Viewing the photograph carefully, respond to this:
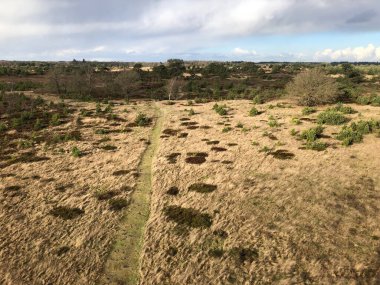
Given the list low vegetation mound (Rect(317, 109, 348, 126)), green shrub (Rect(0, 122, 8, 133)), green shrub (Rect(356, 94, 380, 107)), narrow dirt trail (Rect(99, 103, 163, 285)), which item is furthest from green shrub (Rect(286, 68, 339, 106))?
green shrub (Rect(0, 122, 8, 133))

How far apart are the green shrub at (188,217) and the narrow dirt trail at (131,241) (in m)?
1.81

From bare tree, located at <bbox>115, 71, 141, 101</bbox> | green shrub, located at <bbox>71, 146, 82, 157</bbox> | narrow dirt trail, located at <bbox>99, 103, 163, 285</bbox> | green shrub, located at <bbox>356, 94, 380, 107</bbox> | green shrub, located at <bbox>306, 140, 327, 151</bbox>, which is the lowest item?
narrow dirt trail, located at <bbox>99, 103, 163, 285</bbox>

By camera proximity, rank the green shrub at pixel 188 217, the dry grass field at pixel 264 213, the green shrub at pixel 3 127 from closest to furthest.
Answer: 1. the dry grass field at pixel 264 213
2. the green shrub at pixel 188 217
3. the green shrub at pixel 3 127

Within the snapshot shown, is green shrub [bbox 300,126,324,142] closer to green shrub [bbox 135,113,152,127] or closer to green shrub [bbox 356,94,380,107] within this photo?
green shrub [bbox 356,94,380,107]

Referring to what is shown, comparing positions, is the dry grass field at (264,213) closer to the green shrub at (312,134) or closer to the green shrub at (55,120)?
the green shrub at (312,134)

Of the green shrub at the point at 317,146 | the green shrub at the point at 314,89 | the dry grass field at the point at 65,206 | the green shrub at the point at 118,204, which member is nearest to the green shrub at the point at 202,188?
the dry grass field at the point at 65,206

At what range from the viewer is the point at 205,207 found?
25297 millimetres

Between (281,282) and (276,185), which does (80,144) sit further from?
(281,282)

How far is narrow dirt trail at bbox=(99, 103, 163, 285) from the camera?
18.7 meters

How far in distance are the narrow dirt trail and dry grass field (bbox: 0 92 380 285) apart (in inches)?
15.2

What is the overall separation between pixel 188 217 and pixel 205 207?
1.92 metres

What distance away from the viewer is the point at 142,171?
32844mm

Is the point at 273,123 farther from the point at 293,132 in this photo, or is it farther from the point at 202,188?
the point at 202,188

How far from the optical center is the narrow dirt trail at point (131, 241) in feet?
61.2
